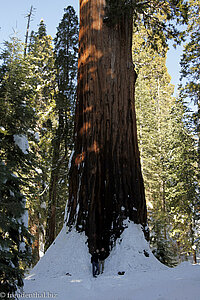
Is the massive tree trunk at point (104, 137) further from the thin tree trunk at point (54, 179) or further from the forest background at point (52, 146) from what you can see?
the thin tree trunk at point (54, 179)

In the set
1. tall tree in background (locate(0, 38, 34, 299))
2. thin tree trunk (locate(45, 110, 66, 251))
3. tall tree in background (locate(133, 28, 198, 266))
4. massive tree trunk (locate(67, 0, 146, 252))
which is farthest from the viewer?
tall tree in background (locate(133, 28, 198, 266))

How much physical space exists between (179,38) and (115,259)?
6424 mm

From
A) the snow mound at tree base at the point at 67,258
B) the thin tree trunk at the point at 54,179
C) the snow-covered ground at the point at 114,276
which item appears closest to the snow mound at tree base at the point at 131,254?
the snow-covered ground at the point at 114,276

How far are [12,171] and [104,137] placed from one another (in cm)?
239

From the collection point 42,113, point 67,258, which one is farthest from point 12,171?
point 42,113

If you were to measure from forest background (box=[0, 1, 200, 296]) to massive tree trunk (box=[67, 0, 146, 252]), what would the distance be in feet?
3.95

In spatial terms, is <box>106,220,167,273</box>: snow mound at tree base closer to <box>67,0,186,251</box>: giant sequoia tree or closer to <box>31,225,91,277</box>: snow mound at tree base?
<box>67,0,186,251</box>: giant sequoia tree

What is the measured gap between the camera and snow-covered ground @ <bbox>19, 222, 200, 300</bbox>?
3404 mm

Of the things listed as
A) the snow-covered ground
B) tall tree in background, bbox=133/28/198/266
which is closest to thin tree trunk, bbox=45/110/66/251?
tall tree in background, bbox=133/28/198/266

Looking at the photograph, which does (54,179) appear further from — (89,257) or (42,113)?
(89,257)

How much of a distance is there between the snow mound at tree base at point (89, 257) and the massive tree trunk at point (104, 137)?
6.9 inches

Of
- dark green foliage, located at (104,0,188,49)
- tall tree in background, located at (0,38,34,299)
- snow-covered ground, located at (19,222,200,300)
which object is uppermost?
dark green foliage, located at (104,0,188,49)

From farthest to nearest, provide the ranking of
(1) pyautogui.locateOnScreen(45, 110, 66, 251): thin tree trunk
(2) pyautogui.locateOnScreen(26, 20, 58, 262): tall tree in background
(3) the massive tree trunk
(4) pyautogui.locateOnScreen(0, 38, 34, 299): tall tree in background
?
(2) pyautogui.locateOnScreen(26, 20, 58, 262): tall tree in background
(1) pyautogui.locateOnScreen(45, 110, 66, 251): thin tree trunk
(3) the massive tree trunk
(4) pyautogui.locateOnScreen(0, 38, 34, 299): tall tree in background

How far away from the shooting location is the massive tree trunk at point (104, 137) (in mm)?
5609
